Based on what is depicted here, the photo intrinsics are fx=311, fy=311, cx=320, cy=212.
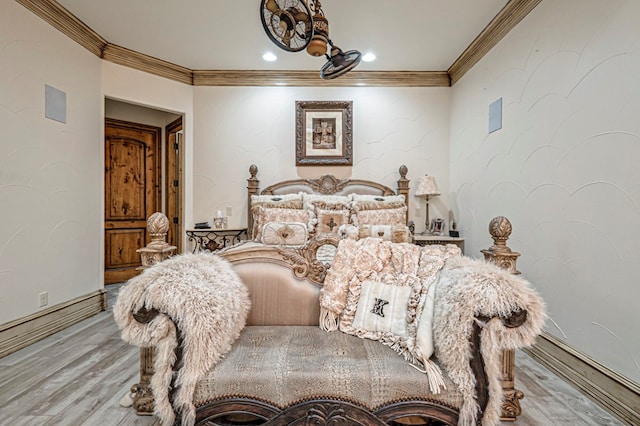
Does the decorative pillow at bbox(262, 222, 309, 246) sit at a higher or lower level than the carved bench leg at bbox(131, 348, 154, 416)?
higher

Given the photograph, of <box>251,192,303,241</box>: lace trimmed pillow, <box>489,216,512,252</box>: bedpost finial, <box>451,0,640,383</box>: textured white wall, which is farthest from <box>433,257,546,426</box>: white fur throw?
<box>251,192,303,241</box>: lace trimmed pillow

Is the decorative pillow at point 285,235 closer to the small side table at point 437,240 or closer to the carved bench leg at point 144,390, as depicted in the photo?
the small side table at point 437,240

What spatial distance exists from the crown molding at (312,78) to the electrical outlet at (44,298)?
284cm

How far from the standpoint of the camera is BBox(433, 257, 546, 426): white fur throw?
1258 mm

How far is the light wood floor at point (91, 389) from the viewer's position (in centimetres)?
164

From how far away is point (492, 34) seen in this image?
118 inches

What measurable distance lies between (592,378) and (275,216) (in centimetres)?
282

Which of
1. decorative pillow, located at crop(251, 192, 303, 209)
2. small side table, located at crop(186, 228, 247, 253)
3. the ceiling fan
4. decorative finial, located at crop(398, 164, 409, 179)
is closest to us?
the ceiling fan

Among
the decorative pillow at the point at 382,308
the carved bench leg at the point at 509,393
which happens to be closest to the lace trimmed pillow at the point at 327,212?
the decorative pillow at the point at 382,308

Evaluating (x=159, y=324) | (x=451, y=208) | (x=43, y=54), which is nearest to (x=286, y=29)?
(x=159, y=324)

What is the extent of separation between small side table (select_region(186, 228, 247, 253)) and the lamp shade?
2.27m

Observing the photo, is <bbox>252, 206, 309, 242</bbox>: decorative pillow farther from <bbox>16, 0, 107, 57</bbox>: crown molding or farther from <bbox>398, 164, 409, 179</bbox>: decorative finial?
<bbox>16, 0, 107, 57</bbox>: crown molding

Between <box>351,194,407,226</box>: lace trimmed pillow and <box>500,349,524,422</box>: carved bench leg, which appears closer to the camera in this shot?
<box>500,349,524,422</box>: carved bench leg

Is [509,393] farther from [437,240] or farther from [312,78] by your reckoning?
[312,78]
